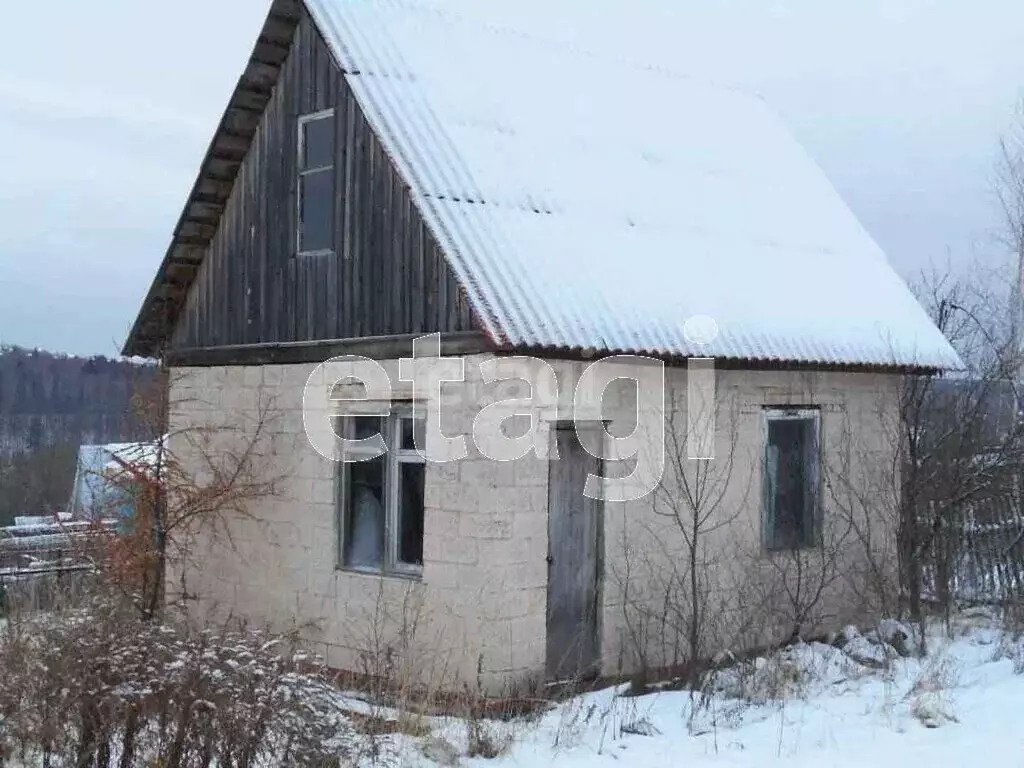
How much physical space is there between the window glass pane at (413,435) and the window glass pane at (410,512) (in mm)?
146

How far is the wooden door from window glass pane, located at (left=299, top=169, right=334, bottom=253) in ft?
9.91

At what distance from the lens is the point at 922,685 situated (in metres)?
9.15

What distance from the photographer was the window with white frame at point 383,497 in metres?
9.77

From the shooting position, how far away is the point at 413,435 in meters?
9.81

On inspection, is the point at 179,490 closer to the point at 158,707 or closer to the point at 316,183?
the point at 316,183

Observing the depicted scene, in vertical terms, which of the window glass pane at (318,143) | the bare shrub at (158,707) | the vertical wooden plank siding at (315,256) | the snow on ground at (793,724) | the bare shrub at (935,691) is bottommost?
the snow on ground at (793,724)

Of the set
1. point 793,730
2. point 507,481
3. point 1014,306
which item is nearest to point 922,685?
point 793,730

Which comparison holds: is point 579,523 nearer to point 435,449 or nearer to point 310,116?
point 435,449

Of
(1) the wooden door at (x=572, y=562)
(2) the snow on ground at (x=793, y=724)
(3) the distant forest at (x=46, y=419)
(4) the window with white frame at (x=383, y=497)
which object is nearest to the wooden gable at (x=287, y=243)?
(4) the window with white frame at (x=383, y=497)

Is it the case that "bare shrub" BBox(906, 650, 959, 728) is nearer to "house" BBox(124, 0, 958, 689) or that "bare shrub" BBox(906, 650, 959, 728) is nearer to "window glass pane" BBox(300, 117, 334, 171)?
"house" BBox(124, 0, 958, 689)

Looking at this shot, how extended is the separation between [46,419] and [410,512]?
67.2 m

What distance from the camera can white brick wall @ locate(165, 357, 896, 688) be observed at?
29.5 ft

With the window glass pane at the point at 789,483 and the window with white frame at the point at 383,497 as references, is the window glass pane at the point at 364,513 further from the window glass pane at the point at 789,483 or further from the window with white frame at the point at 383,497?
the window glass pane at the point at 789,483

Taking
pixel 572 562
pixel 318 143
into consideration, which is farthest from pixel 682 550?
pixel 318 143
